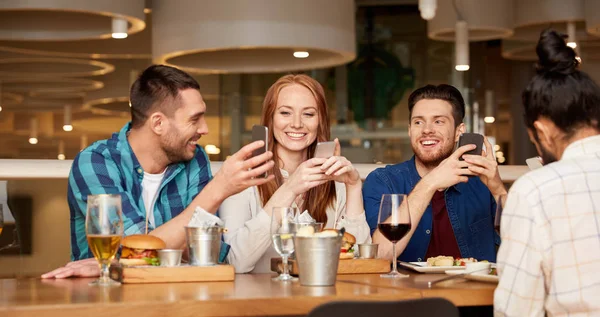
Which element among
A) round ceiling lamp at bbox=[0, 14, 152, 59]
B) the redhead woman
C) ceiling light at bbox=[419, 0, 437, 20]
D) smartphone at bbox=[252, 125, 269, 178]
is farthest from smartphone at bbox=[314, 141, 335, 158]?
round ceiling lamp at bbox=[0, 14, 152, 59]

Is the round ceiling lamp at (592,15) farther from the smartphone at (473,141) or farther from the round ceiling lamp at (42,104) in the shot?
the round ceiling lamp at (42,104)

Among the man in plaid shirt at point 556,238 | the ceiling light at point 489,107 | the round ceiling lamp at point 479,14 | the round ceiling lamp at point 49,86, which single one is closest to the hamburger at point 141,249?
the man in plaid shirt at point 556,238

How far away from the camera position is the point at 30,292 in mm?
2023

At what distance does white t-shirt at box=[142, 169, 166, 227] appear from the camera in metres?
2.84

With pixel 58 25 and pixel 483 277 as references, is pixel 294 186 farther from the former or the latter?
pixel 58 25

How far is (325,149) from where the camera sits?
8.64 ft

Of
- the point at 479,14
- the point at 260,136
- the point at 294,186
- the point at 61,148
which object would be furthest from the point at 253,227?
the point at 61,148

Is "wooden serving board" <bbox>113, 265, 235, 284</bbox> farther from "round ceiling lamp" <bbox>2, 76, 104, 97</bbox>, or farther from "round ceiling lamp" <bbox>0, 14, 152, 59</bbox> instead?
"round ceiling lamp" <bbox>2, 76, 104, 97</bbox>

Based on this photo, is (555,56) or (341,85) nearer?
(555,56)

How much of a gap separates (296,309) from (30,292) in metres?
0.62

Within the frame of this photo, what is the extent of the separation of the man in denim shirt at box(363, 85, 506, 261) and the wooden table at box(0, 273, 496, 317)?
0.86 metres

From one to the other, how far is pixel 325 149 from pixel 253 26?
190 cm

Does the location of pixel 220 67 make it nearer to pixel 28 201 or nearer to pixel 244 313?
pixel 28 201

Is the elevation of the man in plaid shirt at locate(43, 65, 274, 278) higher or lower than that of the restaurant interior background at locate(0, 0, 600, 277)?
lower
